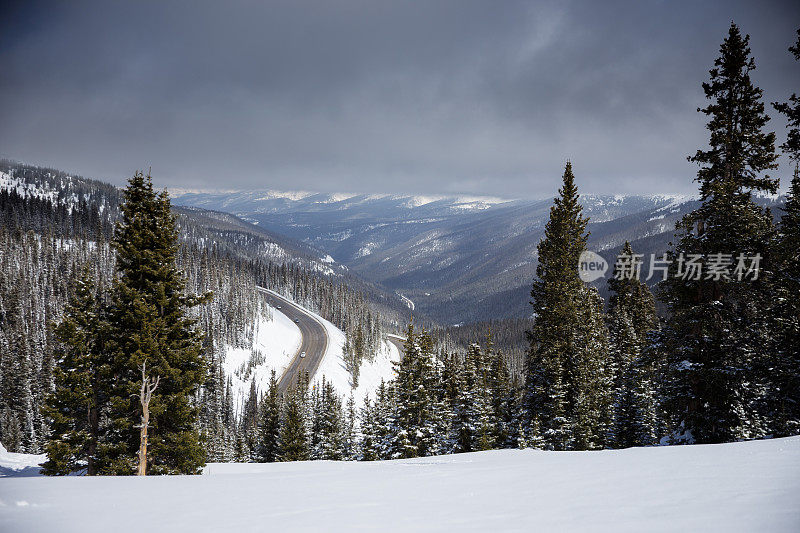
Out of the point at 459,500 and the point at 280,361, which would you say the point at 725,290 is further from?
the point at 280,361

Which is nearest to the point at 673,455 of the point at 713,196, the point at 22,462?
the point at 713,196

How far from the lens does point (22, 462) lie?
77.0ft

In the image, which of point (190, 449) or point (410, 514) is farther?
point (190, 449)

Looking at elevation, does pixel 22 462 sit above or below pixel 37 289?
below

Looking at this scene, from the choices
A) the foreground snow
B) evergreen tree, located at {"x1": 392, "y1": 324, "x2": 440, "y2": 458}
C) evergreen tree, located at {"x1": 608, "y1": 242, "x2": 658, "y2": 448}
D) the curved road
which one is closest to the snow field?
the curved road

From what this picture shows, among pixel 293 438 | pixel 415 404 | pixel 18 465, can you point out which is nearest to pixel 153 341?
pixel 18 465

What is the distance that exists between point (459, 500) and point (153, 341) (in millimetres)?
14319

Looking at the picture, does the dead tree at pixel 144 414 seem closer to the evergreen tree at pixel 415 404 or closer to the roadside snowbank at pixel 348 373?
the evergreen tree at pixel 415 404

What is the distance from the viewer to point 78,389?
57.8 feet

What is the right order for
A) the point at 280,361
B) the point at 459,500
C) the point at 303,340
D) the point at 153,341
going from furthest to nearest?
the point at 303,340 < the point at 280,361 < the point at 153,341 < the point at 459,500

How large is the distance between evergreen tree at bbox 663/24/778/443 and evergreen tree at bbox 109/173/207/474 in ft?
65.9

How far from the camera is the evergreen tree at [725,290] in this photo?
14430 mm

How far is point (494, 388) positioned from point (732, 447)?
26.1 m

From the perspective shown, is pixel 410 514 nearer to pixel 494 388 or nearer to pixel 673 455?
pixel 673 455
